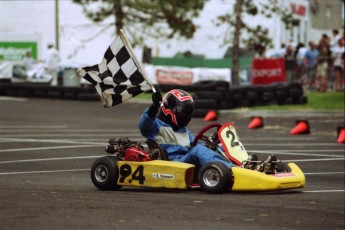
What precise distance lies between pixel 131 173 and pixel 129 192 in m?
0.22

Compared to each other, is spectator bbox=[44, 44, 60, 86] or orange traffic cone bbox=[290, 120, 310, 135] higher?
spectator bbox=[44, 44, 60, 86]

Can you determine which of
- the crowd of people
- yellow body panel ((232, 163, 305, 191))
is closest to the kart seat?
yellow body panel ((232, 163, 305, 191))

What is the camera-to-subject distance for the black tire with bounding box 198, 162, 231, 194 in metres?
9.42

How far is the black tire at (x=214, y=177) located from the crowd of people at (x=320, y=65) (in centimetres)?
1933

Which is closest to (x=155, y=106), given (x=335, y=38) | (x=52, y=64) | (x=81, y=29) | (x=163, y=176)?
(x=163, y=176)

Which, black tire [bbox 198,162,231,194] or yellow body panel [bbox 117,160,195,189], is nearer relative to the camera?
black tire [bbox 198,162,231,194]

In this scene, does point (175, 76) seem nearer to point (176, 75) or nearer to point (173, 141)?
point (176, 75)

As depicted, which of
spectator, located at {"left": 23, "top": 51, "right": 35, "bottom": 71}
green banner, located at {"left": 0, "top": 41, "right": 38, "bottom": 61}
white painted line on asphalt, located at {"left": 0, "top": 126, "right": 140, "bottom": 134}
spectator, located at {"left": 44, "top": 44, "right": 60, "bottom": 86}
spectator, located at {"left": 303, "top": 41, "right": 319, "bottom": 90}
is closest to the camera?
white painted line on asphalt, located at {"left": 0, "top": 126, "right": 140, "bottom": 134}

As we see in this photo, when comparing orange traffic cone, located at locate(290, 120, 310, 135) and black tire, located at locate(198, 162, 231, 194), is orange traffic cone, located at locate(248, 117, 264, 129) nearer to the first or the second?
orange traffic cone, located at locate(290, 120, 310, 135)

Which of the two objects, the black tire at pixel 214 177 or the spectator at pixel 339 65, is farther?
the spectator at pixel 339 65

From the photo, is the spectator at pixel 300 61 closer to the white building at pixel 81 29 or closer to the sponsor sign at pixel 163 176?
the white building at pixel 81 29

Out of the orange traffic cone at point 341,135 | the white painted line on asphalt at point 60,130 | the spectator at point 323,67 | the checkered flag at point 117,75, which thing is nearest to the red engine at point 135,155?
the checkered flag at point 117,75

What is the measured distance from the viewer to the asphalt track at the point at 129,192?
7.51 metres

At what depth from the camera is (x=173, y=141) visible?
394 inches
